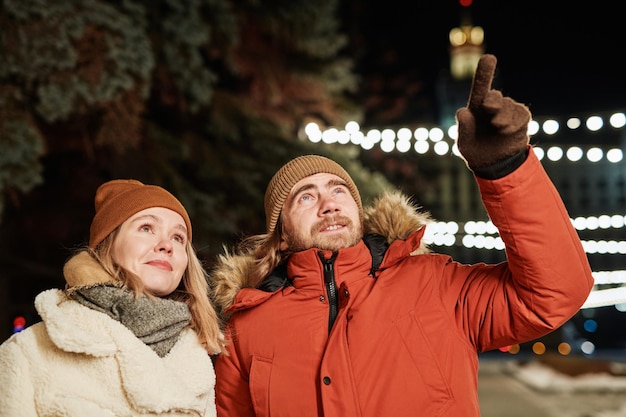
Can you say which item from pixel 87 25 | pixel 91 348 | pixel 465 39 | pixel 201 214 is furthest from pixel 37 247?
pixel 465 39

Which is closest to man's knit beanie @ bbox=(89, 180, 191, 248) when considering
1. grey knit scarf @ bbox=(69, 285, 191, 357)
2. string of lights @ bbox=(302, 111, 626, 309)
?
grey knit scarf @ bbox=(69, 285, 191, 357)

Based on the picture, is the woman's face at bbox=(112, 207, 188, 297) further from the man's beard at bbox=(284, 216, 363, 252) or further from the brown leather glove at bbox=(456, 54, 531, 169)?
the brown leather glove at bbox=(456, 54, 531, 169)

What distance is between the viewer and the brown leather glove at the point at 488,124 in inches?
79.5

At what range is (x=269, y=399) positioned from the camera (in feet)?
8.63

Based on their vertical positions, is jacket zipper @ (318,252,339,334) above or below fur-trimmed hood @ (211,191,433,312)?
below

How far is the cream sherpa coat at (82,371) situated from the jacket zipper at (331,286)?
0.66 meters

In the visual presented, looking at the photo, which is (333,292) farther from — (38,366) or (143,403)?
(38,366)

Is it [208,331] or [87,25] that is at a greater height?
[87,25]

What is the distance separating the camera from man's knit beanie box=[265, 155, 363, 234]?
324 centimetres

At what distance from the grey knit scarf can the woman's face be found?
0.10 meters

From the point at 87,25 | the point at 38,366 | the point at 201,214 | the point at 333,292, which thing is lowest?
the point at 38,366

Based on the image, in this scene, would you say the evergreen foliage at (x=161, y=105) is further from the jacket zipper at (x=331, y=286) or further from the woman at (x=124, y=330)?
the jacket zipper at (x=331, y=286)

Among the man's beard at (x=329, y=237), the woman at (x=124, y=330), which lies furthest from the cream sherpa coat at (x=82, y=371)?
the man's beard at (x=329, y=237)

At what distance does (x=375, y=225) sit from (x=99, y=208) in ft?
4.16
